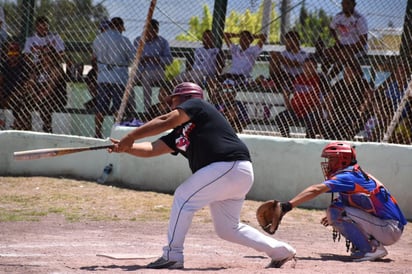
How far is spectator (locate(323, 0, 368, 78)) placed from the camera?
10836 millimetres

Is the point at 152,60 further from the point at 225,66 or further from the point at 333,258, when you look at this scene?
the point at 333,258

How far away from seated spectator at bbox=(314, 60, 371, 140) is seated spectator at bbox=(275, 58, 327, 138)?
123 millimetres

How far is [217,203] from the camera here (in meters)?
6.47

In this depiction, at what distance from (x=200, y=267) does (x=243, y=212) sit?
3.29 metres

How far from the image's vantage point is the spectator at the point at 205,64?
1133 centimetres

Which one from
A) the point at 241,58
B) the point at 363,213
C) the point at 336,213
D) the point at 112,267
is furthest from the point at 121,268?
the point at 241,58

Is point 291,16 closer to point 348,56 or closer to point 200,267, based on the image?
point 348,56

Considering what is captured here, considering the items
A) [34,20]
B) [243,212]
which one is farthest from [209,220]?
[34,20]

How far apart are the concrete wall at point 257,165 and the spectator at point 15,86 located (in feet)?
1.35

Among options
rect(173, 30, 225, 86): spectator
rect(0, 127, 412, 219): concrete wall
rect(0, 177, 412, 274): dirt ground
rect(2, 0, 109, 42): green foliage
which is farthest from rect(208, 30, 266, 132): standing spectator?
rect(2, 0, 109, 42): green foliage

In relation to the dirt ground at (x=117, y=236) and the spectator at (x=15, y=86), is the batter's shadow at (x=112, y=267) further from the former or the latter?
the spectator at (x=15, y=86)

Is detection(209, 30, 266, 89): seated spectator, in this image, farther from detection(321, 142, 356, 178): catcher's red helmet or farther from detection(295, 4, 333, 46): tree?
detection(321, 142, 356, 178): catcher's red helmet

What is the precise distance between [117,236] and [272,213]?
200 cm

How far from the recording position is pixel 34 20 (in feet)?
42.1
